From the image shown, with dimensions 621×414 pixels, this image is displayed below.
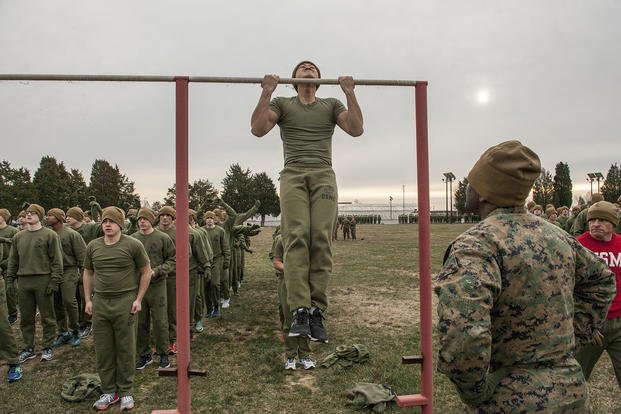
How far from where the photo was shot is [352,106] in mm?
3477

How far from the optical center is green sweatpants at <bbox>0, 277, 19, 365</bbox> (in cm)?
576

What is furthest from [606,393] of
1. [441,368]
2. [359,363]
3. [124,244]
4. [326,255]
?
[124,244]

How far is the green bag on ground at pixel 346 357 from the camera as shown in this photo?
642 centimetres

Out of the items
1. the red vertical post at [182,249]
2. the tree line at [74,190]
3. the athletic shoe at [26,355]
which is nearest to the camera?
the red vertical post at [182,249]

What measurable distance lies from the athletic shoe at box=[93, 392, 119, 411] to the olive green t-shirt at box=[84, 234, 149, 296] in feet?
3.91

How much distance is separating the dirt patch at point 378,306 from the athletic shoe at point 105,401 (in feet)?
15.9

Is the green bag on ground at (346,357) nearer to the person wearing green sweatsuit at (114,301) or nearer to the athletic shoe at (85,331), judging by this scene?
the person wearing green sweatsuit at (114,301)

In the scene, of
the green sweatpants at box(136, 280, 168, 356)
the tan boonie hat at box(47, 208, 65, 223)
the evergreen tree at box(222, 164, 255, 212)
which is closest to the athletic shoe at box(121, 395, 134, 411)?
the green sweatpants at box(136, 280, 168, 356)

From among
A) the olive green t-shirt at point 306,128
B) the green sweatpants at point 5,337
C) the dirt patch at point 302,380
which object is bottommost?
the dirt patch at point 302,380

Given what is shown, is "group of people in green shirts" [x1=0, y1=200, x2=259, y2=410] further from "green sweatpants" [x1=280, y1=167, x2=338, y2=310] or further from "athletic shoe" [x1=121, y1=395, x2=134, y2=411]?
"green sweatpants" [x1=280, y1=167, x2=338, y2=310]

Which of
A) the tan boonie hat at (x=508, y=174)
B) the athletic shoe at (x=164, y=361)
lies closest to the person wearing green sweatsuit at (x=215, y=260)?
the athletic shoe at (x=164, y=361)

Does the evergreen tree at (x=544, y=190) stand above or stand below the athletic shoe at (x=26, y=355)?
above

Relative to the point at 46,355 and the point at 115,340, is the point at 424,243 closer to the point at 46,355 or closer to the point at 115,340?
the point at 115,340

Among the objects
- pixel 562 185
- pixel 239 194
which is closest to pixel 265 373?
pixel 239 194
